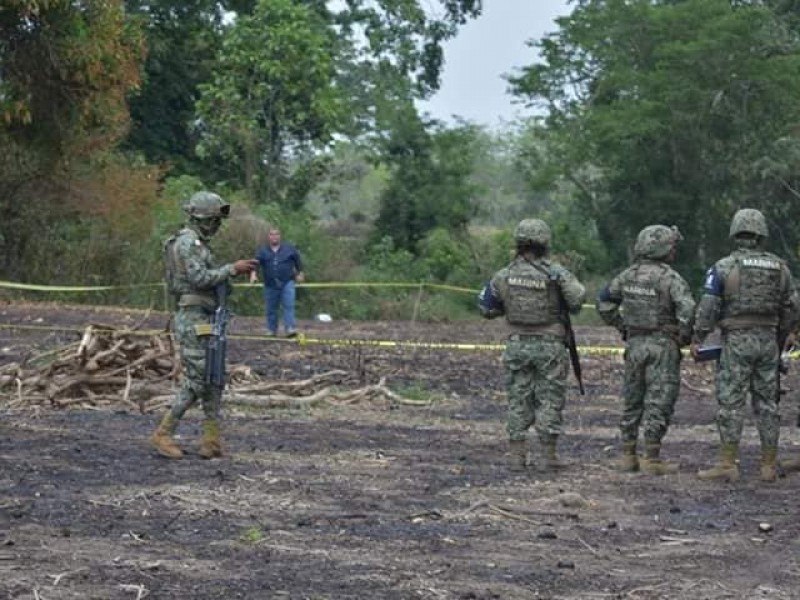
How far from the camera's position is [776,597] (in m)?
8.54

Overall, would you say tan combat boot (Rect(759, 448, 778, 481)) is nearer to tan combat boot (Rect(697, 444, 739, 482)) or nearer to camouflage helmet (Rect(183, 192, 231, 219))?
tan combat boot (Rect(697, 444, 739, 482))

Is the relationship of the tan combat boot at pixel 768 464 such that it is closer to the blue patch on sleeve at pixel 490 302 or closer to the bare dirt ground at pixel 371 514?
the bare dirt ground at pixel 371 514

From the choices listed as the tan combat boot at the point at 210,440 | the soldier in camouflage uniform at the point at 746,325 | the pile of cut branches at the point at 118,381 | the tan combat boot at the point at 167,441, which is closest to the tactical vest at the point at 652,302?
the soldier in camouflage uniform at the point at 746,325

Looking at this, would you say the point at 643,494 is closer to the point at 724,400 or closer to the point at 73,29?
the point at 724,400

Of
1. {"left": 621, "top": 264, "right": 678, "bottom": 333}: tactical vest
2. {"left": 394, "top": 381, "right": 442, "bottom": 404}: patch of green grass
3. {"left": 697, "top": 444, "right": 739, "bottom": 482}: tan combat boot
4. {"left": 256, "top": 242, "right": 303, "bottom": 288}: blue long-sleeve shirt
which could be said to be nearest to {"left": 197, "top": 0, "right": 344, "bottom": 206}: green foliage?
{"left": 256, "top": 242, "right": 303, "bottom": 288}: blue long-sleeve shirt

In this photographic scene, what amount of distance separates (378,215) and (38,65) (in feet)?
102

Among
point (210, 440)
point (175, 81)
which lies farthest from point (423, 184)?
point (210, 440)

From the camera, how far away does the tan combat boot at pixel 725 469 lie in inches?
513

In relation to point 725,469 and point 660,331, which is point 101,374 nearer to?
point 660,331

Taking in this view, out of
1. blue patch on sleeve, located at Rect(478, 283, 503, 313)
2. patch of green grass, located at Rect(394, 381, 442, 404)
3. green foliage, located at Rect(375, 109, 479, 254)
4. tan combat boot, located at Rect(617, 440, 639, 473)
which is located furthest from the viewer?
green foliage, located at Rect(375, 109, 479, 254)

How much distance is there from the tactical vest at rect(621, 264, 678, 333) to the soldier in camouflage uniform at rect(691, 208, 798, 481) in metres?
0.30

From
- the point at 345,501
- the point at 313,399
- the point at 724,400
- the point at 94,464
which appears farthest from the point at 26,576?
the point at 313,399

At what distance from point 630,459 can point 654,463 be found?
0.62ft

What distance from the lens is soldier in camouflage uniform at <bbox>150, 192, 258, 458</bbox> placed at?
1305 centimetres
